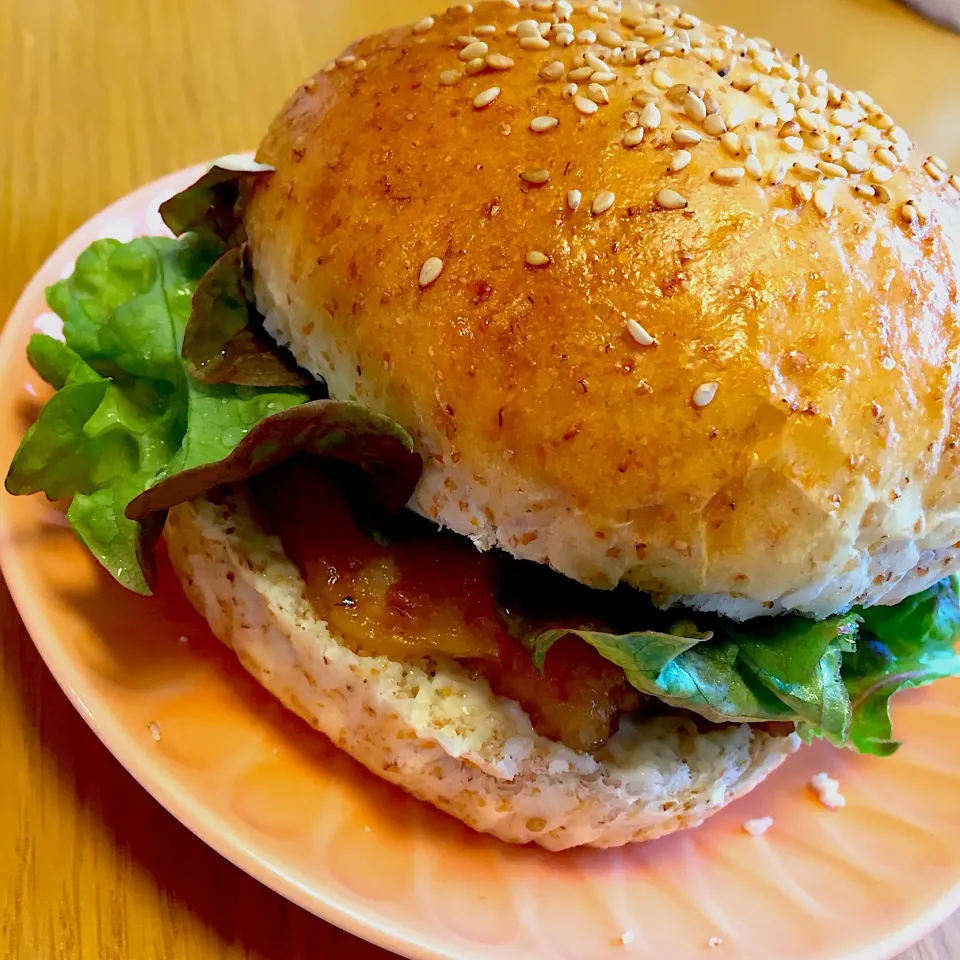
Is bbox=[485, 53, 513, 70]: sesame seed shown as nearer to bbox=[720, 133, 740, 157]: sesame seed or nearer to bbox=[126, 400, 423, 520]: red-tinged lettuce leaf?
bbox=[720, 133, 740, 157]: sesame seed

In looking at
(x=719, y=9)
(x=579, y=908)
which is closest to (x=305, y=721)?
(x=579, y=908)

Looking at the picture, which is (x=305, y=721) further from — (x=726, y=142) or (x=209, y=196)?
(x=726, y=142)

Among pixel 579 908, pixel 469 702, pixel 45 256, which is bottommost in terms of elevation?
pixel 579 908

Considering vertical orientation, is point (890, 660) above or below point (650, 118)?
below

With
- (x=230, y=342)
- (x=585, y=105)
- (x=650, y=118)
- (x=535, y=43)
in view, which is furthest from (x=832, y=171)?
(x=230, y=342)

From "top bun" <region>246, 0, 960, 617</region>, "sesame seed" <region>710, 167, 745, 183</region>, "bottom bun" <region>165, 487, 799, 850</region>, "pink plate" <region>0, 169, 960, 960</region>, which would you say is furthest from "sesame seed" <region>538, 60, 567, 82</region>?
"pink plate" <region>0, 169, 960, 960</region>

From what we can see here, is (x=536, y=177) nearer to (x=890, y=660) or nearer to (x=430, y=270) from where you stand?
(x=430, y=270)

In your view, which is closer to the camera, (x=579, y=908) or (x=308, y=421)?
(x=308, y=421)
